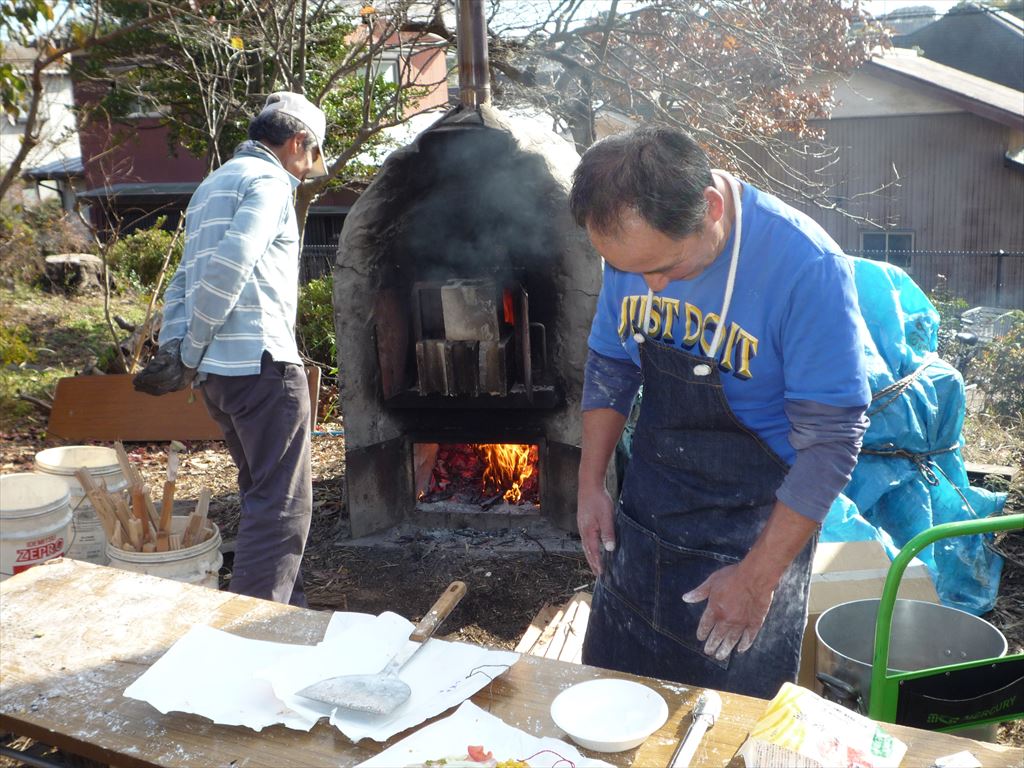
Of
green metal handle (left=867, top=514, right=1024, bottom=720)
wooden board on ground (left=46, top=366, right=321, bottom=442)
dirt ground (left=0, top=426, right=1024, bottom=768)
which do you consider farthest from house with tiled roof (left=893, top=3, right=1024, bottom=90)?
green metal handle (left=867, top=514, right=1024, bottom=720)

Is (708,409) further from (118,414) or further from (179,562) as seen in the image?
(118,414)

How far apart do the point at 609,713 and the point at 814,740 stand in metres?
0.41

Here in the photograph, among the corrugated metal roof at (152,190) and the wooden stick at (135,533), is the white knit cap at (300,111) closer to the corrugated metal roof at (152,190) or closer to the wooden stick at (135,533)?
the wooden stick at (135,533)

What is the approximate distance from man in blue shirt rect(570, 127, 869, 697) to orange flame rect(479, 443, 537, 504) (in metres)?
2.96

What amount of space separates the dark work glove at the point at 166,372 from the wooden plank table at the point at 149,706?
1.25 metres

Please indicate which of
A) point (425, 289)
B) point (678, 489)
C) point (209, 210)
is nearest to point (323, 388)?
point (425, 289)

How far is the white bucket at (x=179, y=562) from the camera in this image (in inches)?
142

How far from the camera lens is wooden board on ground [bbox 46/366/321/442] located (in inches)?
279

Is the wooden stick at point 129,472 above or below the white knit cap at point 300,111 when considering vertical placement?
Result: below

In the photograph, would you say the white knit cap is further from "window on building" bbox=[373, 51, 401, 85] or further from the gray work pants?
"window on building" bbox=[373, 51, 401, 85]

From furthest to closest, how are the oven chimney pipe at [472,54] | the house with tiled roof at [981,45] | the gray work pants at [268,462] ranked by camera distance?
1. the house with tiled roof at [981,45]
2. the oven chimney pipe at [472,54]
3. the gray work pants at [268,462]

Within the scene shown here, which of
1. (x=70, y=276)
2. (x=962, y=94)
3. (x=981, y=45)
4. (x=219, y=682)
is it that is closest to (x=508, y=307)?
(x=219, y=682)

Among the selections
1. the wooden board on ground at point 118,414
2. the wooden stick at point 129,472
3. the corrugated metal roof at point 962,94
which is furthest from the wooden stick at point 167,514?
the corrugated metal roof at point 962,94

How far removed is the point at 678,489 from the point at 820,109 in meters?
8.46
